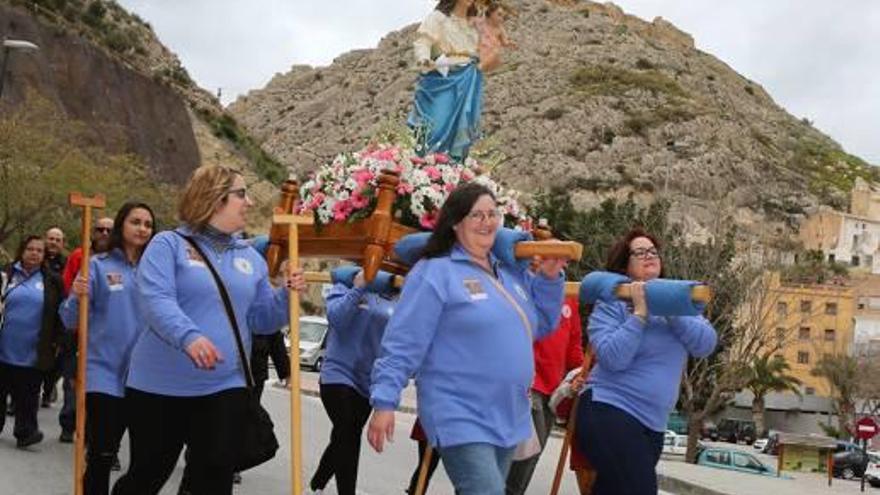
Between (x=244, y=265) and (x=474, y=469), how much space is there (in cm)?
155

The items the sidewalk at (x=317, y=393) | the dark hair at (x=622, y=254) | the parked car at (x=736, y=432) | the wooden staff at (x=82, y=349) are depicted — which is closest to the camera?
the dark hair at (x=622, y=254)

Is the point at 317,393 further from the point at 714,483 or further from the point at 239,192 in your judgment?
the point at 239,192

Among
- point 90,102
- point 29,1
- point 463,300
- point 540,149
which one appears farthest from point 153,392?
point 540,149

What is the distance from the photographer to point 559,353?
8.16m

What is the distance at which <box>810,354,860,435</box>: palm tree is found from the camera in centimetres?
6819

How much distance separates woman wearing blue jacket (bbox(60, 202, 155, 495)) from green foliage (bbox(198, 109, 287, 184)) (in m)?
62.1

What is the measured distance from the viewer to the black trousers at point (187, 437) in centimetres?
535

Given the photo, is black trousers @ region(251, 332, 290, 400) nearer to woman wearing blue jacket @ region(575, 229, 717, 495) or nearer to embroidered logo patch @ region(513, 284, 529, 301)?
woman wearing blue jacket @ region(575, 229, 717, 495)

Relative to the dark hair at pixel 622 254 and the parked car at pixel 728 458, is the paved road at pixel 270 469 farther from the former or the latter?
the parked car at pixel 728 458

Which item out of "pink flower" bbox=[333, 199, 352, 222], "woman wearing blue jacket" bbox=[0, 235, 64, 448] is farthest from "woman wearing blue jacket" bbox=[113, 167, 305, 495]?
"woman wearing blue jacket" bbox=[0, 235, 64, 448]

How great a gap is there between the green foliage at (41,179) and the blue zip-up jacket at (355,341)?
25.9m

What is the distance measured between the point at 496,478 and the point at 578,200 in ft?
294

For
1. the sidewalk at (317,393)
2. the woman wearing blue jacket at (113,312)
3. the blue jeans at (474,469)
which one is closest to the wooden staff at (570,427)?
the blue jeans at (474,469)

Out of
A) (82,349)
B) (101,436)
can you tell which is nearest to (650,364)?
(101,436)
